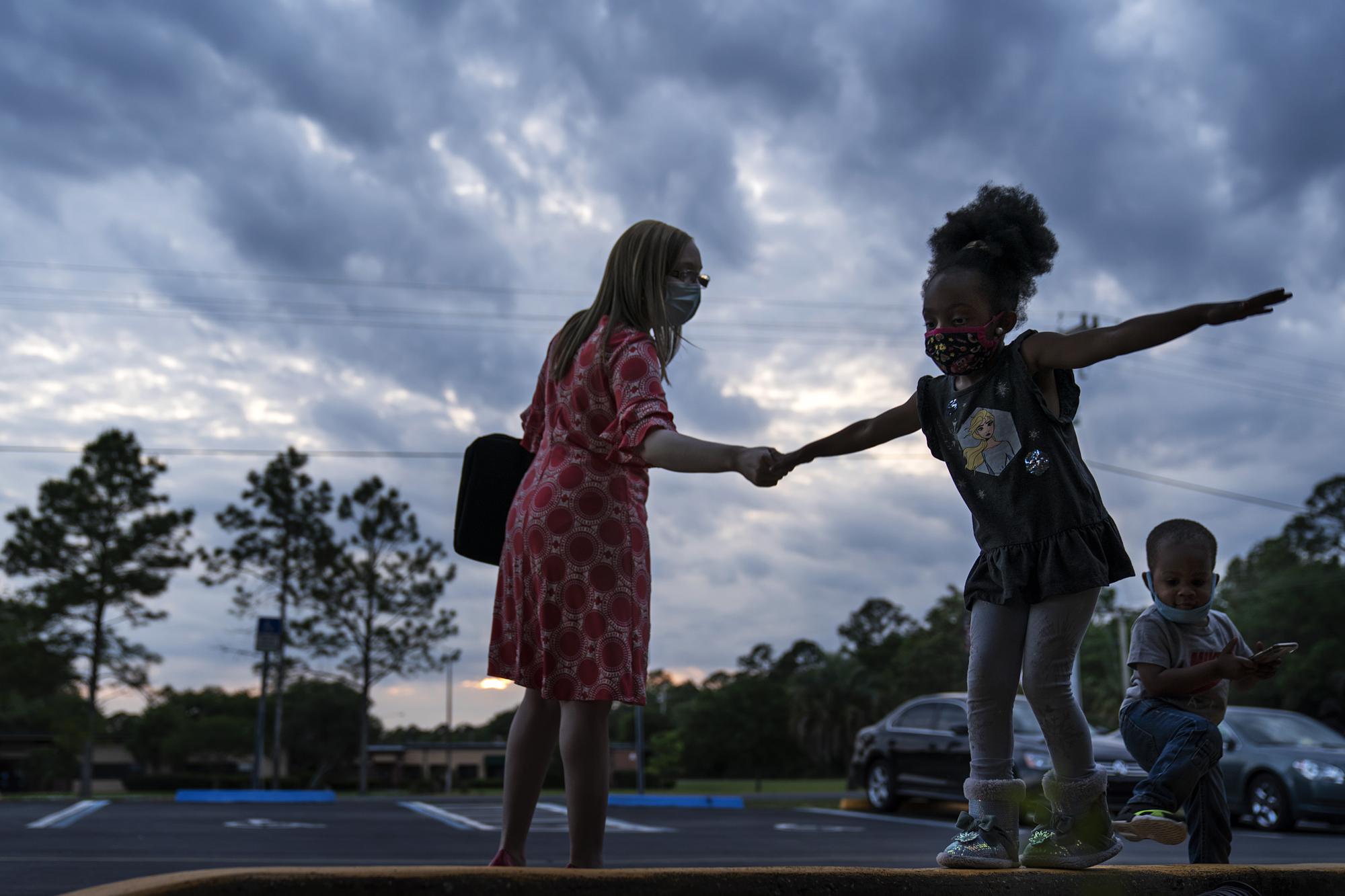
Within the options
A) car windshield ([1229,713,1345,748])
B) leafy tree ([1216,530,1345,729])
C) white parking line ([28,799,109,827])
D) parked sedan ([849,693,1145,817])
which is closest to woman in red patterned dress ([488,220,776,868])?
white parking line ([28,799,109,827])

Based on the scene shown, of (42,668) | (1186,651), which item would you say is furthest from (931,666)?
(1186,651)

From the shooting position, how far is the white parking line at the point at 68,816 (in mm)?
10383

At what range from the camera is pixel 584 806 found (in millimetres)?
2928

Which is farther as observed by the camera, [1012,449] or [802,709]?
[802,709]

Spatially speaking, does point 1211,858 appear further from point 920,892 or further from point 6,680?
point 6,680

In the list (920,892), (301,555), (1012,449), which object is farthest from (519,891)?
(301,555)

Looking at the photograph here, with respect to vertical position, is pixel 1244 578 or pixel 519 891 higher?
pixel 1244 578

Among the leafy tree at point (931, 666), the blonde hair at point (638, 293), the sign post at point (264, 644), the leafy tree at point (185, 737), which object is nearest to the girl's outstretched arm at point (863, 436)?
the blonde hair at point (638, 293)

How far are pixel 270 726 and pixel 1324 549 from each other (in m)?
57.0

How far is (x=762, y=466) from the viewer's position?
2.79 m

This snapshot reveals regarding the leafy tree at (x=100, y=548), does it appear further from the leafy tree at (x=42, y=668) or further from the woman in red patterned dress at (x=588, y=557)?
the woman in red patterned dress at (x=588, y=557)

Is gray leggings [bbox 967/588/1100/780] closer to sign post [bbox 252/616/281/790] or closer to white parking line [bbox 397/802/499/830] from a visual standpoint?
white parking line [bbox 397/802/499/830]

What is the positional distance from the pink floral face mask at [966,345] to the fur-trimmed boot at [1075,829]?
3.46ft

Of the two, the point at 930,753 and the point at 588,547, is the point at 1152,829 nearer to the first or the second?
the point at 588,547
